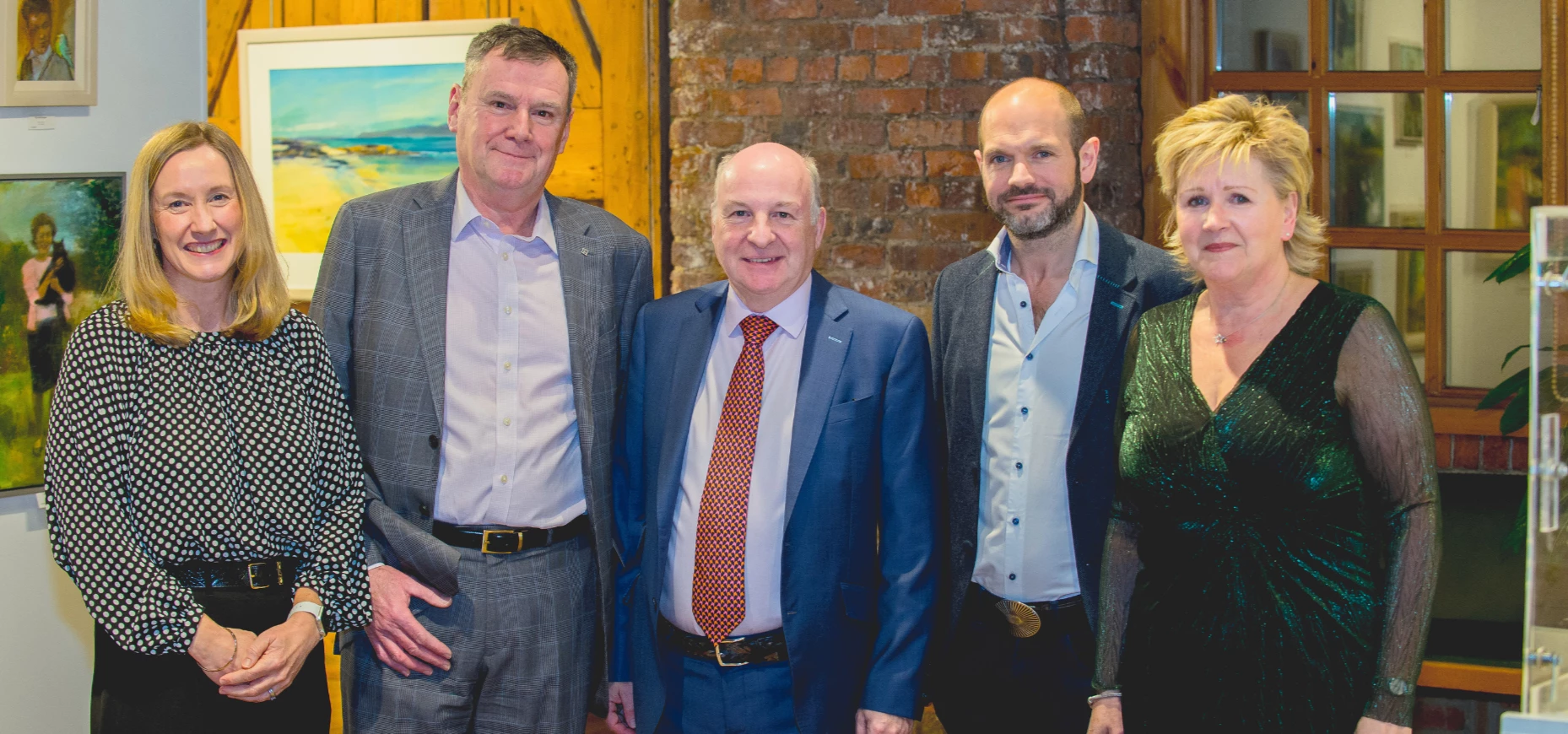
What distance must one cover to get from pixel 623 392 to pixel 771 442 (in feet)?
1.30

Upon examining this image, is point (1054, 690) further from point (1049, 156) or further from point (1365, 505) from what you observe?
point (1049, 156)

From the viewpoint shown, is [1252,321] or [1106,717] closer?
[1252,321]

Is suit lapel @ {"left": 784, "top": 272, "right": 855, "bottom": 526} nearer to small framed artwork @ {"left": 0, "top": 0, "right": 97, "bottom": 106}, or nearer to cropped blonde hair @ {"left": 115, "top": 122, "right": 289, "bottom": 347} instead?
cropped blonde hair @ {"left": 115, "top": 122, "right": 289, "bottom": 347}

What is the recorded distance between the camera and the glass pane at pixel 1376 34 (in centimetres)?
362

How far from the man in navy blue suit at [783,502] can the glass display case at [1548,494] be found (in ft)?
3.16

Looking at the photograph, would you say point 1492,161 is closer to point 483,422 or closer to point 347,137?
point 483,422

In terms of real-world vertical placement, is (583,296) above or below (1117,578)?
above

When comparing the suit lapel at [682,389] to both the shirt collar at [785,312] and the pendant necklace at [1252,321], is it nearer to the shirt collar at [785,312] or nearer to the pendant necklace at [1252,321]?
the shirt collar at [785,312]

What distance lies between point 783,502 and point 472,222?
0.83 m

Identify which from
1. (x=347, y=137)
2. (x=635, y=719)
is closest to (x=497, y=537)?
(x=635, y=719)

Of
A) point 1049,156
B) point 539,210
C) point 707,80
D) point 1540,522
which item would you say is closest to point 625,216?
point 707,80

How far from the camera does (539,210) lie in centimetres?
248

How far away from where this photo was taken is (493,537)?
2.29 metres

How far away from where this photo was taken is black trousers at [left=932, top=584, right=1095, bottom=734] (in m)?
2.23
